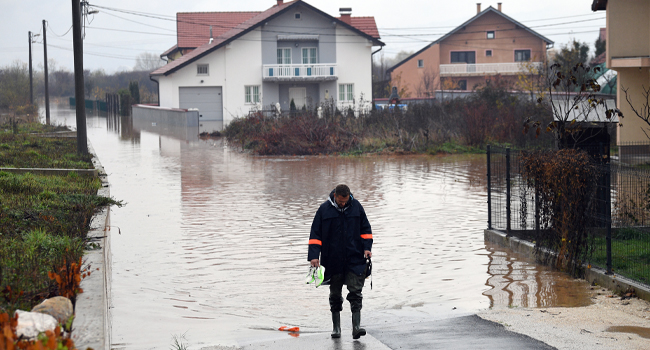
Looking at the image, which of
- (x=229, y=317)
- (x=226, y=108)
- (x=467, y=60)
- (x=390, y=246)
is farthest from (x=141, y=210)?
(x=467, y=60)

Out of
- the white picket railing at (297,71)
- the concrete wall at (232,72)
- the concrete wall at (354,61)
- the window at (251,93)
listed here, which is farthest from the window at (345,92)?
the window at (251,93)

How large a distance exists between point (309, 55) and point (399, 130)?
2482 centimetres

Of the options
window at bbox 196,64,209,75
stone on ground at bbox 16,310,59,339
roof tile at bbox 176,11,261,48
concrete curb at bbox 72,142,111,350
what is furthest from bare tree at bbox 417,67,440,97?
stone on ground at bbox 16,310,59,339

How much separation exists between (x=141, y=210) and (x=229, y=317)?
737 cm

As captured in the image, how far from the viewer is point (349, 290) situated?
7039 mm

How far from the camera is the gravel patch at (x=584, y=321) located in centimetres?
641

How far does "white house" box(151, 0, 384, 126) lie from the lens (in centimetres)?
4909

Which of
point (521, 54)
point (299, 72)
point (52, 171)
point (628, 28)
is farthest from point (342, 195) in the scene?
point (521, 54)

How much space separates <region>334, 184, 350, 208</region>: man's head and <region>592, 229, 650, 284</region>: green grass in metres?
3.69

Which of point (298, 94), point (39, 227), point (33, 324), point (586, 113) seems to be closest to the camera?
point (33, 324)

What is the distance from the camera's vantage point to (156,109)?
5138cm

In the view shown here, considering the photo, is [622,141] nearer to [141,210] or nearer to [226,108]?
[141,210]

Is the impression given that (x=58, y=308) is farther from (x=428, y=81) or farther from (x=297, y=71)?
(x=428, y=81)

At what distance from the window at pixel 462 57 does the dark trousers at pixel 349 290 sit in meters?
59.1
